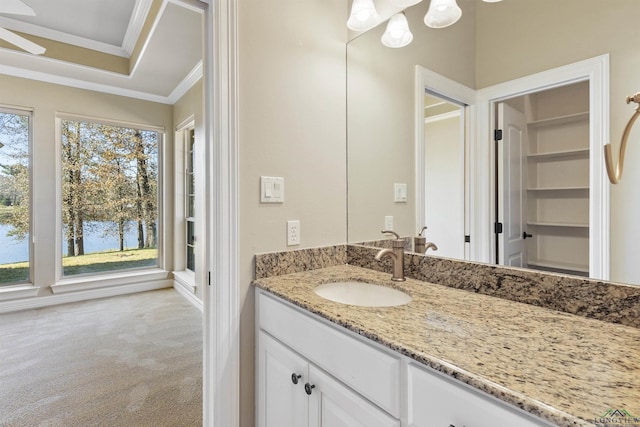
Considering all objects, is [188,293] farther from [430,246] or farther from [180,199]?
[430,246]

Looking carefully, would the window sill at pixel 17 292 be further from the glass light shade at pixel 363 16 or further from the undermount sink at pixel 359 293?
the glass light shade at pixel 363 16

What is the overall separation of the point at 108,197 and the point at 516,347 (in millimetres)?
4368

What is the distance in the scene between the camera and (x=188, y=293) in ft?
11.9

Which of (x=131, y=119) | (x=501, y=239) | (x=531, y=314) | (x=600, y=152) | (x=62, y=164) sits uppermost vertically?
(x=131, y=119)

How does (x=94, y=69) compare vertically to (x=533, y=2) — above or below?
above

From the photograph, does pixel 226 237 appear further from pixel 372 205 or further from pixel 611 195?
pixel 611 195

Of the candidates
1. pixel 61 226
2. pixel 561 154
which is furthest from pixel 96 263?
pixel 561 154

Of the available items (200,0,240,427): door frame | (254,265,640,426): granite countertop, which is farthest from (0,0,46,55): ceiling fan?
(254,265,640,426): granite countertop

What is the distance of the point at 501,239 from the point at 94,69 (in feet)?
12.9

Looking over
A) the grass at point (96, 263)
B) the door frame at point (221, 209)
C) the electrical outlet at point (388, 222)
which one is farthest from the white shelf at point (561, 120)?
the grass at point (96, 263)

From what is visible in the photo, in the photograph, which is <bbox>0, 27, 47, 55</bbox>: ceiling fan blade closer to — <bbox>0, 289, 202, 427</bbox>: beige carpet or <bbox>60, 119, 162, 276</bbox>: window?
<bbox>60, 119, 162, 276</bbox>: window

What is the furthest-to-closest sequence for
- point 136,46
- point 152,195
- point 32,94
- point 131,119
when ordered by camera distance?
1. point 152,195
2. point 131,119
3. point 32,94
4. point 136,46

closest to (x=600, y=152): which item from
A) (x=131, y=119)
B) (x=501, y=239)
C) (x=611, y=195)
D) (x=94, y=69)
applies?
(x=611, y=195)

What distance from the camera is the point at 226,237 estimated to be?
1.18 meters
